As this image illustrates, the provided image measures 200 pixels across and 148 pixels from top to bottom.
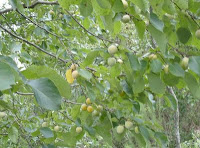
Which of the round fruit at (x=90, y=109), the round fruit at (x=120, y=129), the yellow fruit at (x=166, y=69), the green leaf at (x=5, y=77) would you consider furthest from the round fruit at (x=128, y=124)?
the green leaf at (x=5, y=77)

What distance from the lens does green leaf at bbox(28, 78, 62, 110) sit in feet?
1.79

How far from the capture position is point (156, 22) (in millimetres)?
749

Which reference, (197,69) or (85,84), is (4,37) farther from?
(197,69)

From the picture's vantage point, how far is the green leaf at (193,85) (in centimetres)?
84

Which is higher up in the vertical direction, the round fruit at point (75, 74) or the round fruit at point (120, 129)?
the round fruit at point (75, 74)

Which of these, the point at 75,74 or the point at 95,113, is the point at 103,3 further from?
the point at 95,113

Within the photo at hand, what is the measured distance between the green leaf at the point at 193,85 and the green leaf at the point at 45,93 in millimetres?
428

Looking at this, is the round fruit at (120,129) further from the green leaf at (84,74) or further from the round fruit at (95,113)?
the green leaf at (84,74)

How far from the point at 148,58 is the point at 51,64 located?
1137mm

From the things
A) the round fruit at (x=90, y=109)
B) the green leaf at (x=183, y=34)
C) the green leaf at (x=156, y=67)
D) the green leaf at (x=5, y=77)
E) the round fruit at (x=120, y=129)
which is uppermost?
the green leaf at (x=183, y=34)

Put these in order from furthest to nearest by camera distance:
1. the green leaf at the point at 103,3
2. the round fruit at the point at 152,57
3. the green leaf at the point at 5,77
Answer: the round fruit at the point at 152,57, the green leaf at the point at 103,3, the green leaf at the point at 5,77

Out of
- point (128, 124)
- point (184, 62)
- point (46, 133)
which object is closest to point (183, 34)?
point (184, 62)

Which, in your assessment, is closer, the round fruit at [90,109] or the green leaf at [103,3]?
the green leaf at [103,3]

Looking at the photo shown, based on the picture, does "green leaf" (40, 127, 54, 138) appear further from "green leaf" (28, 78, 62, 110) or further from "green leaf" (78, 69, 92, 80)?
"green leaf" (28, 78, 62, 110)
